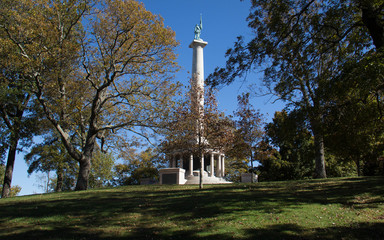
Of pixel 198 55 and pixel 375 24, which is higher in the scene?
pixel 198 55

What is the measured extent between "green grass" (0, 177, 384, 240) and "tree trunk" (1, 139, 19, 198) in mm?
13881

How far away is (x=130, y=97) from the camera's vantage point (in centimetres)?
2133

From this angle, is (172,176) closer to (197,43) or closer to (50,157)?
(50,157)

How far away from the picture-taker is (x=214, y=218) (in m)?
9.32

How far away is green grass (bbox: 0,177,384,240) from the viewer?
8.09 meters

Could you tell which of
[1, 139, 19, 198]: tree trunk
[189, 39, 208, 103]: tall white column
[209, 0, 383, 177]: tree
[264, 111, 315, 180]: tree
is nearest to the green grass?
[209, 0, 383, 177]: tree

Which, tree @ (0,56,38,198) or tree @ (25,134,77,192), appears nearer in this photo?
tree @ (0,56,38,198)

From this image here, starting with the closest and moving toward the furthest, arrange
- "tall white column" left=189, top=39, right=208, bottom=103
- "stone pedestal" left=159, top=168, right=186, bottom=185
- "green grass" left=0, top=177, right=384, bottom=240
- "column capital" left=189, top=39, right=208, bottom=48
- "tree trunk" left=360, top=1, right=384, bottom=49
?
"green grass" left=0, top=177, right=384, bottom=240, "tree trunk" left=360, top=1, right=384, bottom=49, "stone pedestal" left=159, top=168, right=186, bottom=185, "tall white column" left=189, top=39, right=208, bottom=103, "column capital" left=189, top=39, right=208, bottom=48

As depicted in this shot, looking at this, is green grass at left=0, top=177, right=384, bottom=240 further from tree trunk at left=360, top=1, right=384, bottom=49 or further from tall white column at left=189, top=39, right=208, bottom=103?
tall white column at left=189, top=39, right=208, bottom=103

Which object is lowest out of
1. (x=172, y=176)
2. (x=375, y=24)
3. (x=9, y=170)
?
(x=172, y=176)

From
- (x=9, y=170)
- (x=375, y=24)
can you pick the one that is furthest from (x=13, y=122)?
(x=375, y=24)

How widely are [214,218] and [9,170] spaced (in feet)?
74.0

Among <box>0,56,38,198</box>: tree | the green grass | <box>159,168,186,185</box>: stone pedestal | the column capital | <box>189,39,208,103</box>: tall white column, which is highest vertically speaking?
the column capital

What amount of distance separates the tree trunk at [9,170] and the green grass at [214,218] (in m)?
13.9
